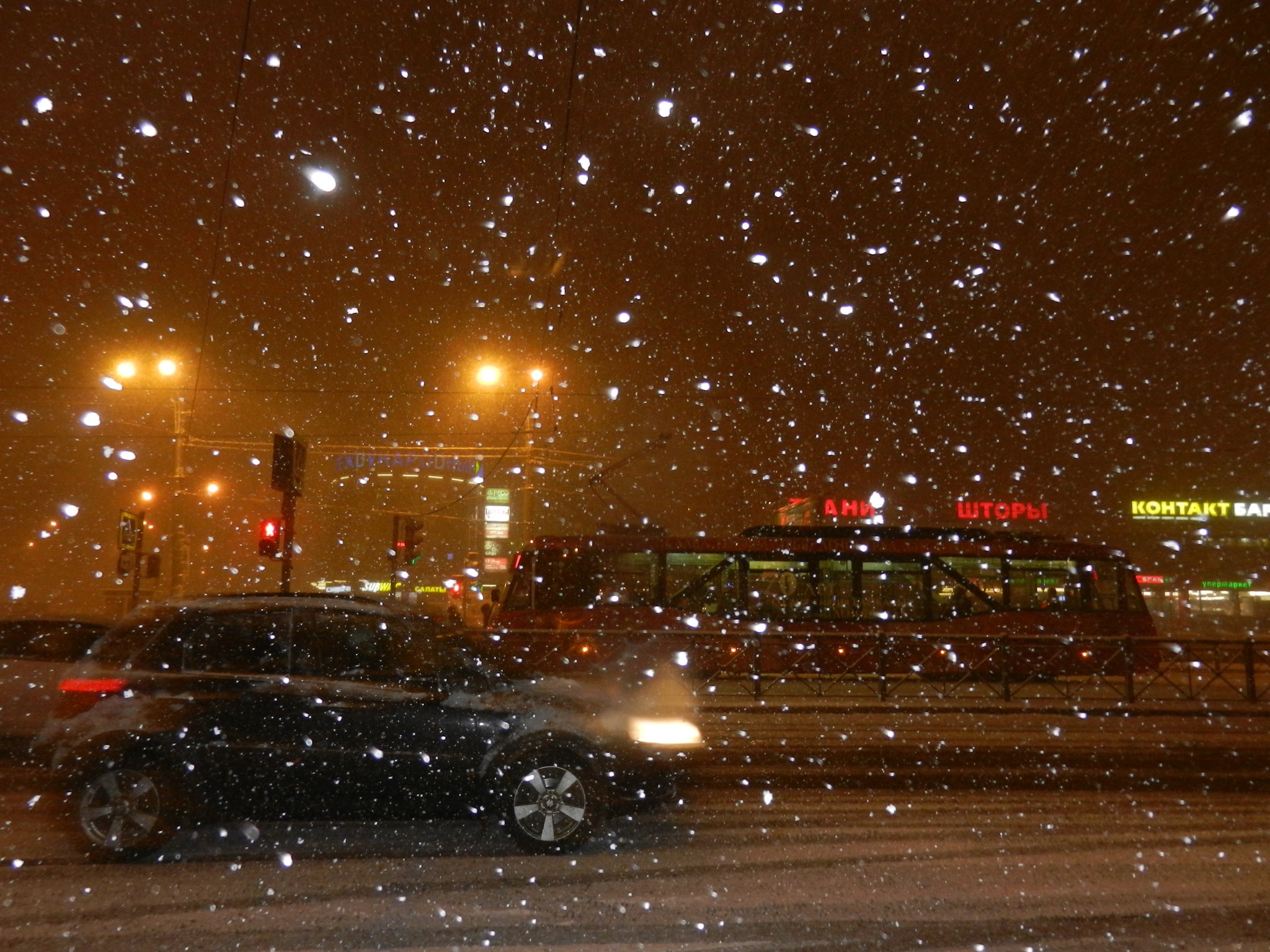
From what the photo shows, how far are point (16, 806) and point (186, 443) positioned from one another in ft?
53.2

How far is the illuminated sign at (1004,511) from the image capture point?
44.5 meters

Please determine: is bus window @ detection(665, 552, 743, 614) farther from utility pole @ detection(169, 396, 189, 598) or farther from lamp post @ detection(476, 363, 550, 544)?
utility pole @ detection(169, 396, 189, 598)

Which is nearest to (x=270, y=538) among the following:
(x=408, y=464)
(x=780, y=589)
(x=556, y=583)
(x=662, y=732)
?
(x=556, y=583)

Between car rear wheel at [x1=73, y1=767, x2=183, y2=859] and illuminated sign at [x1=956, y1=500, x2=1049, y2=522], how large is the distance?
141 ft

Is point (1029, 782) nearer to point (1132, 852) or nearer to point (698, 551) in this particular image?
point (1132, 852)

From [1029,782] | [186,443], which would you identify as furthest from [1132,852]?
[186,443]

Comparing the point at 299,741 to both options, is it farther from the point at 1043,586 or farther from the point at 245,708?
the point at 1043,586

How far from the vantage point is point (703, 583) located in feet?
74.1

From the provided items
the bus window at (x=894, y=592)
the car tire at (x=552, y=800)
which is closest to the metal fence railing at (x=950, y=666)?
the bus window at (x=894, y=592)

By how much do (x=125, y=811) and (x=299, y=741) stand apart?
107cm

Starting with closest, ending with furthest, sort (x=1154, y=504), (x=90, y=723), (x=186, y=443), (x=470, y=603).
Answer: (x=90, y=723)
(x=186, y=443)
(x=470, y=603)
(x=1154, y=504)

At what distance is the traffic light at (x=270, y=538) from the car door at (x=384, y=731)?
1101 cm

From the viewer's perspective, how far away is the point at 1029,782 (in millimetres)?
9180

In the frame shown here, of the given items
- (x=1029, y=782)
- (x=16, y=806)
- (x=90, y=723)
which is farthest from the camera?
(x=1029, y=782)
